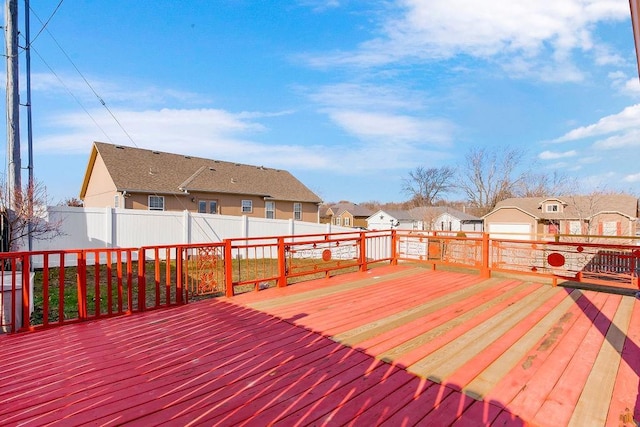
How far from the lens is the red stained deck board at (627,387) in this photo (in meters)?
2.12

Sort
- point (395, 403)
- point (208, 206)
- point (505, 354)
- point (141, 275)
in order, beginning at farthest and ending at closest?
point (208, 206)
point (141, 275)
point (505, 354)
point (395, 403)

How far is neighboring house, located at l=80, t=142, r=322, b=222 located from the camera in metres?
15.7

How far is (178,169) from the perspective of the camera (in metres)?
18.3

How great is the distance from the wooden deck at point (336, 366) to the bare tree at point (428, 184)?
4278 centimetres

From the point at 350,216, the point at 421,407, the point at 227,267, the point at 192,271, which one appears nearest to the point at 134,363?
the point at 192,271

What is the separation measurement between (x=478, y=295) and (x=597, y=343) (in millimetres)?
2008

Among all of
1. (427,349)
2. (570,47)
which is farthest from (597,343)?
(570,47)

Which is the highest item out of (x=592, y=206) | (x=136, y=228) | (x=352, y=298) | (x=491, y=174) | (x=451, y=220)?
(x=491, y=174)

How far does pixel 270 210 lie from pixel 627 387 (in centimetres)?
1942

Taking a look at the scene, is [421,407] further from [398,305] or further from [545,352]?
[398,305]

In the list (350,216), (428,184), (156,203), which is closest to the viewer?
(156,203)

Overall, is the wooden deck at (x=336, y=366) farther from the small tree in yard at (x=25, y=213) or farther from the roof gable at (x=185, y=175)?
the roof gable at (x=185, y=175)

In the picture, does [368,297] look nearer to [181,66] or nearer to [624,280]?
[624,280]

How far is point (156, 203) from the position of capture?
633 inches
